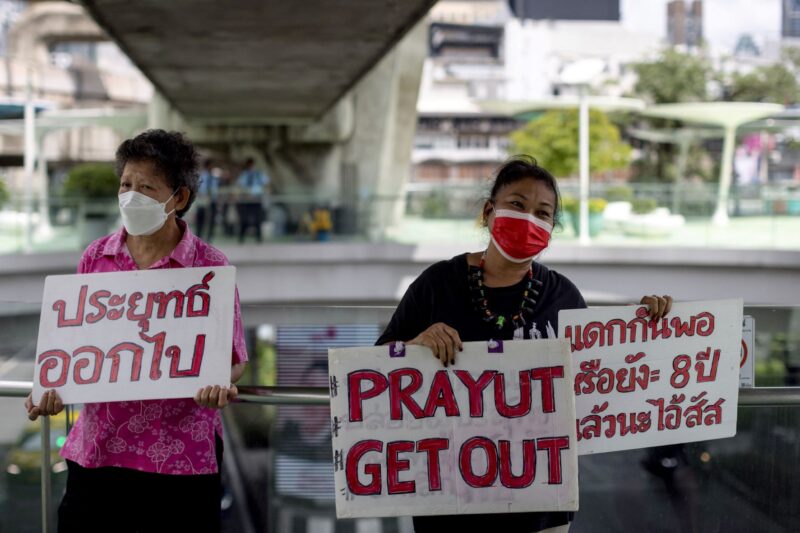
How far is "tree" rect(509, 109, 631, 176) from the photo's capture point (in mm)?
36594

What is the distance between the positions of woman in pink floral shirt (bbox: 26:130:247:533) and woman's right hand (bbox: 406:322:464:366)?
694 millimetres

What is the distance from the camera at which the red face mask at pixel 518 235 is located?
3.28 m

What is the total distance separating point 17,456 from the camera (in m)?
4.64

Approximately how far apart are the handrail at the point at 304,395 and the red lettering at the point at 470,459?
0.63 metres

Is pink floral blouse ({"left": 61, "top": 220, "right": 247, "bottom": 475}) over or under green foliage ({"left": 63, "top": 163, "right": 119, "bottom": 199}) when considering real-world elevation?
under

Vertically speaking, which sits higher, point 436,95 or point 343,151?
point 436,95

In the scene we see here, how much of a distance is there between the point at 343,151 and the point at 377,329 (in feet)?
77.8

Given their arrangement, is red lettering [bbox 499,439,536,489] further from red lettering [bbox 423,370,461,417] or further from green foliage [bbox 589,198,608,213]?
green foliage [bbox 589,198,608,213]

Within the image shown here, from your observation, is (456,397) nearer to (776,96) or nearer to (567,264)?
(567,264)

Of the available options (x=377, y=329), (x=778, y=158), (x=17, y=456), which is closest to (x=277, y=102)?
(x=377, y=329)

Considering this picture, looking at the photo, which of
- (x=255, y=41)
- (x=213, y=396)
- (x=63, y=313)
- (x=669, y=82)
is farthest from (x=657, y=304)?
(x=669, y=82)

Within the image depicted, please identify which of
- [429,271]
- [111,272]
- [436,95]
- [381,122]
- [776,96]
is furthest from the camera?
[436,95]

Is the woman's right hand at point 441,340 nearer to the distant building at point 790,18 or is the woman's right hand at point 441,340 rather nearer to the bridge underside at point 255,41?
the bridge underside at point 255,41

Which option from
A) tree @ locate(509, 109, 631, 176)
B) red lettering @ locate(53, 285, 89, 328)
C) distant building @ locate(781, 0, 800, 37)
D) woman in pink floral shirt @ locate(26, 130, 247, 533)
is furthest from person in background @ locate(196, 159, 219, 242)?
distant building @ locate(781, 0, 800, 37)
